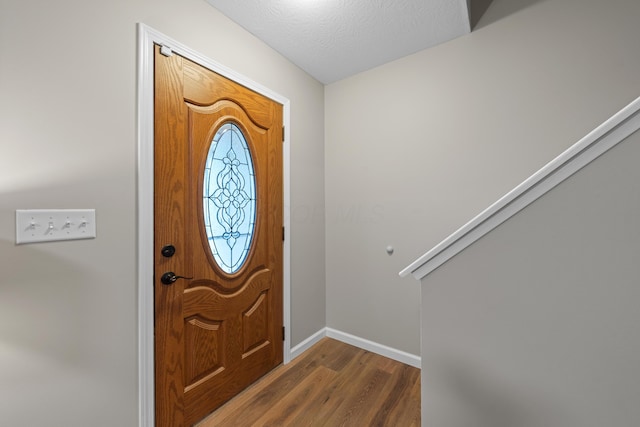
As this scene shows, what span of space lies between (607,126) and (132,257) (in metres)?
1.85

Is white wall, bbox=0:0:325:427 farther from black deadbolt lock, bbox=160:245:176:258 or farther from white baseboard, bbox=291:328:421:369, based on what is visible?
white baseboard, bbox=291:328:421:369

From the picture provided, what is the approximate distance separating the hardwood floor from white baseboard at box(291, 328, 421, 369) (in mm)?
45

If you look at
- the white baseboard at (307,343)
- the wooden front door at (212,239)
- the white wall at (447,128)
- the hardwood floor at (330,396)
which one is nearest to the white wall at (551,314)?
the hardwood floor at (330,396)

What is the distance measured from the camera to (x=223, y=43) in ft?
5.29

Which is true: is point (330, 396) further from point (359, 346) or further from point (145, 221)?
point (145, 221)

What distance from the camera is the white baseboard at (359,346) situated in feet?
6.75

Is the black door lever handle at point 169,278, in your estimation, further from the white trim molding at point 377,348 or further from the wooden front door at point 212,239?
the white trim molding at point 377,348

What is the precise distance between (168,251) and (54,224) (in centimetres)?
45

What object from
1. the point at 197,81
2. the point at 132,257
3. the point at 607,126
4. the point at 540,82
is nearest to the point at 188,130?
the point at 197,81

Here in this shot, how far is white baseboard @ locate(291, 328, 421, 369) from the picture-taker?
2.06 meters

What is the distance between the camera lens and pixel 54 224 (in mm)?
1009

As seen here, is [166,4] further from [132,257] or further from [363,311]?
[363,311]

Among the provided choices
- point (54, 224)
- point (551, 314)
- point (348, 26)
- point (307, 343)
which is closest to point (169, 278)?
point (54, 224)

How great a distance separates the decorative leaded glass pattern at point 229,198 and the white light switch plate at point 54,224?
1.78 ft
